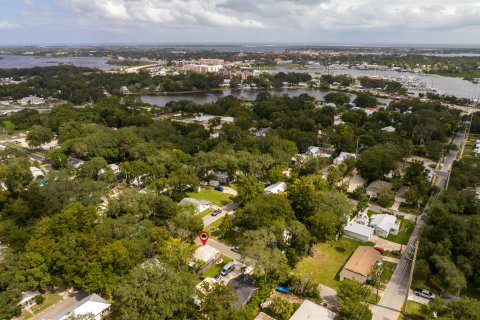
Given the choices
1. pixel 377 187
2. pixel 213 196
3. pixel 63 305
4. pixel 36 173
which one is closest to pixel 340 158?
pixel 377 187

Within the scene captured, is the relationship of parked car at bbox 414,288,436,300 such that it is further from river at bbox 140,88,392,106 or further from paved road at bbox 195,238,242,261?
river at bbox 140,88,392,106

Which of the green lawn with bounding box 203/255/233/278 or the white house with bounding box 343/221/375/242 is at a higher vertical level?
the white house with bounding box 343/221/375/242

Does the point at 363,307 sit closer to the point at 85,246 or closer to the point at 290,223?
the point at 290,223

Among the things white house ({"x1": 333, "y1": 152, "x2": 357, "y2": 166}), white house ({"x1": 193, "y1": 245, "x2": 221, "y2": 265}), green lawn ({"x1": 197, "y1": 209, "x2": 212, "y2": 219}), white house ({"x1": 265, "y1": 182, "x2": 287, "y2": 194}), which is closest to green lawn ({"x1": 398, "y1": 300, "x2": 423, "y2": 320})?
white house ({"x1": 193, "y1": 245, "x2": 221, "y2": 265})

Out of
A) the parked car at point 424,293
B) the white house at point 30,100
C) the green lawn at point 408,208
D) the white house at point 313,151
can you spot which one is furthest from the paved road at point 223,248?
the white house at point 30,100

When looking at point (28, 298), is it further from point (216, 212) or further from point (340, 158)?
point (340, 158)

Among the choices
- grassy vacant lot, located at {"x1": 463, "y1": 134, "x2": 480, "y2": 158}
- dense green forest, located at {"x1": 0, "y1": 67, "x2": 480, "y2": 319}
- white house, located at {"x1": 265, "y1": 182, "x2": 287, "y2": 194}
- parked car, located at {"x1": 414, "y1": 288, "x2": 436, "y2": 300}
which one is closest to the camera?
dense green forest, located at {"x1": 0, "y1": 67, "x2": 480, "y2": 319}
